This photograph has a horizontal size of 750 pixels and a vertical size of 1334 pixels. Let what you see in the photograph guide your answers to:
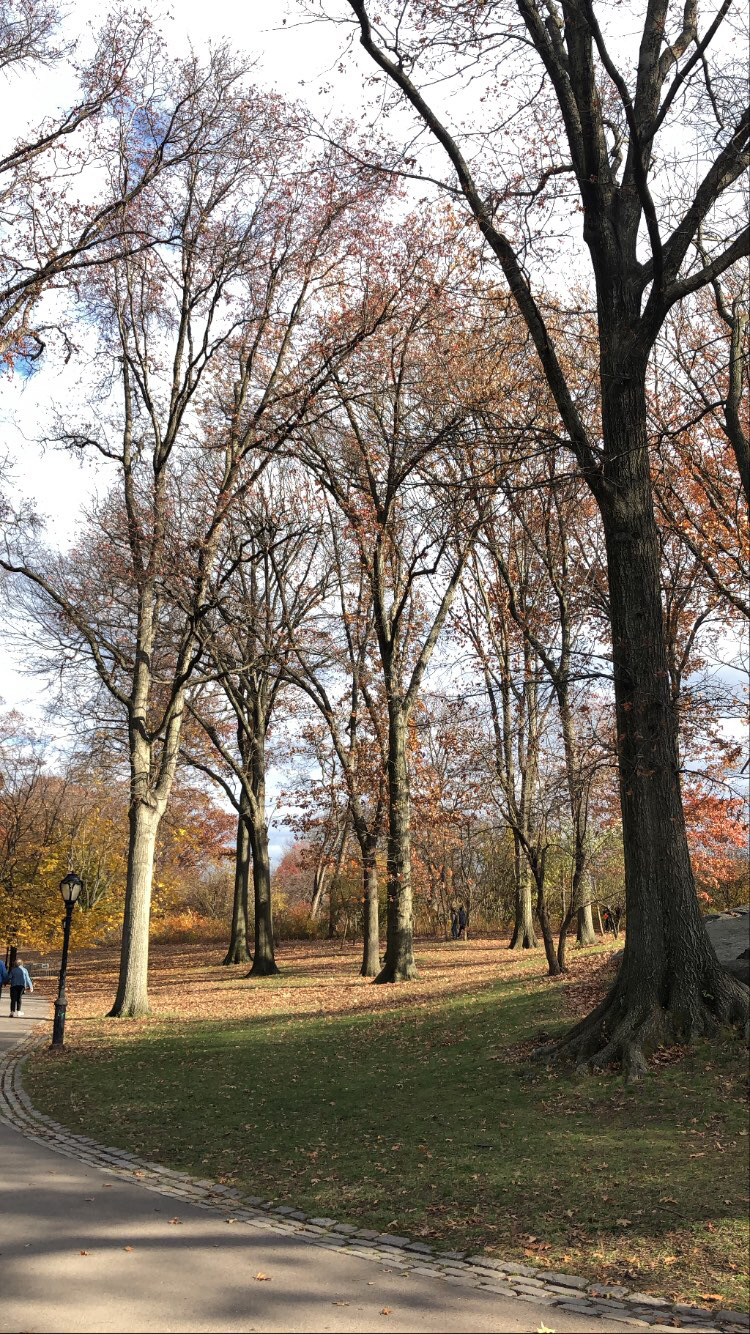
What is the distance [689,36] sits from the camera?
10.1m

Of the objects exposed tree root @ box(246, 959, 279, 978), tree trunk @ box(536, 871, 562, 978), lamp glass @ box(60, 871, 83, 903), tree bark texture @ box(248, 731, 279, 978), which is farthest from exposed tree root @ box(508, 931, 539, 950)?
lamp glass @ box(60, 871, 83, 903)

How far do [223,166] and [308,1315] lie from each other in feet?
57.4

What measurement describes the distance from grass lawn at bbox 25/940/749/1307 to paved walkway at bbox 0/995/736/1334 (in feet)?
1.81

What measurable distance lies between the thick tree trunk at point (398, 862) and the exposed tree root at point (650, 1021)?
11.0 metres

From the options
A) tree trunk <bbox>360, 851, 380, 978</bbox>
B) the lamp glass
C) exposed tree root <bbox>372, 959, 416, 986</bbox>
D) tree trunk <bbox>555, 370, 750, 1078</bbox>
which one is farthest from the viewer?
tree trunk <bbox>360, 851, 380, 978</bbox>

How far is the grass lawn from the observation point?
17.4ft

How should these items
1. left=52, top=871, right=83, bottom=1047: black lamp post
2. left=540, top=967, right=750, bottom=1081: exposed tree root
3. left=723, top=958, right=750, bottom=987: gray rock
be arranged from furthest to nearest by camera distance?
left=52, top=871, right=83, bottom=1047: black lamp post
left=723, top=958, right=750, bottom=987: gray rock
left=540, top=967, right=750, bottom=1081: exposed tree root

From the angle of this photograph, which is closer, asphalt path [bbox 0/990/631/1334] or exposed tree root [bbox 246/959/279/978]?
asphalt path [bbox 0/990/631/1334]

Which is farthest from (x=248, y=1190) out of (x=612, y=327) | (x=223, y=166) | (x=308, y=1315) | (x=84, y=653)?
(x=223, y=166)

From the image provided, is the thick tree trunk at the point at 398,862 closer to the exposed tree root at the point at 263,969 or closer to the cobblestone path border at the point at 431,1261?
the exposed tree root at the point at 263,969

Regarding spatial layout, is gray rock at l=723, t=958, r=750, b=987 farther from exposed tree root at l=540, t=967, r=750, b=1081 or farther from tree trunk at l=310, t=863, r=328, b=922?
tree trunk at l=310, t=863, r=328, b=922

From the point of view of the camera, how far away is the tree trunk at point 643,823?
8461 millimetres

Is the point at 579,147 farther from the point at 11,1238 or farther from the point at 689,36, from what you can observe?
the point at 11,1238

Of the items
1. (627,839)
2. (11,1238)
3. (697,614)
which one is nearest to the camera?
(11,1238)
